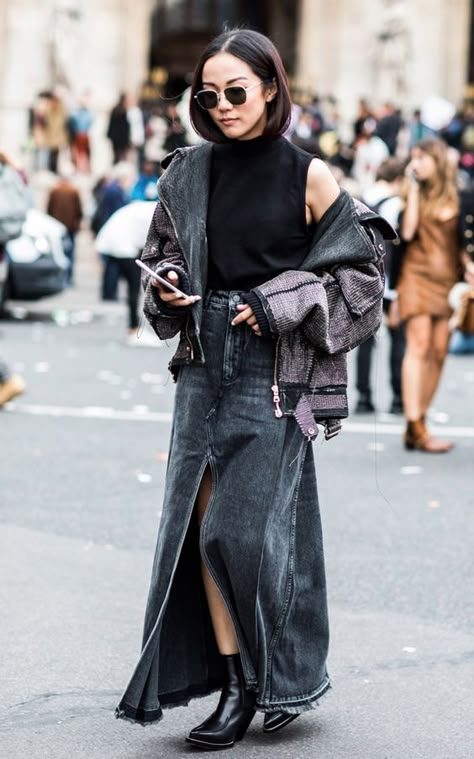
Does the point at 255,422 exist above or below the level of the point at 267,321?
below

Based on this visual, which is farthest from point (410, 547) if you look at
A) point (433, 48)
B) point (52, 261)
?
point (433, 48)

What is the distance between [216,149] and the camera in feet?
15.0

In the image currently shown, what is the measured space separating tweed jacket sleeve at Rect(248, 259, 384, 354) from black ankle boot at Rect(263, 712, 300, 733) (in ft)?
3.43

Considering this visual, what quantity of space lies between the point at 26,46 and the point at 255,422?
32.3 m

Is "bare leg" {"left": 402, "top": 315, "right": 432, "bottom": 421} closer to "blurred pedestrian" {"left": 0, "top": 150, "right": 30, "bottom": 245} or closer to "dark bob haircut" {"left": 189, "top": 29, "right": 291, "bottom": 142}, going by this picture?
"blurred pedestrian" {"left": 0, "top": 150, "right": 30, "bottom": 245}

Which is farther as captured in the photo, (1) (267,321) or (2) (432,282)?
(2) (432,282)

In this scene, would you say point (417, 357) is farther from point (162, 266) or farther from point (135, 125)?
point (135, 125)

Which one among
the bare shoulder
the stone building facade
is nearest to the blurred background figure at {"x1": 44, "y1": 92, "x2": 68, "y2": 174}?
the stone building facade

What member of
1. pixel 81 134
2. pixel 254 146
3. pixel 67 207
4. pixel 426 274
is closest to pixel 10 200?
pixel 426 274

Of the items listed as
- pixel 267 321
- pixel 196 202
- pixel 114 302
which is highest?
pixel 196 202

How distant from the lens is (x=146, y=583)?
656 cm

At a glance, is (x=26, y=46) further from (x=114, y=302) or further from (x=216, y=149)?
(x=216, y=149)

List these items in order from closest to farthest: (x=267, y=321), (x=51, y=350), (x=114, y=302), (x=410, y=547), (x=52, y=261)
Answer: (x=267, y=321)
(x=410, y=547)
(x=51, y=350)
(x=52, y=261)
(x=114, y=302)

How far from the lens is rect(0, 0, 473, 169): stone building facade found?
116 feet
